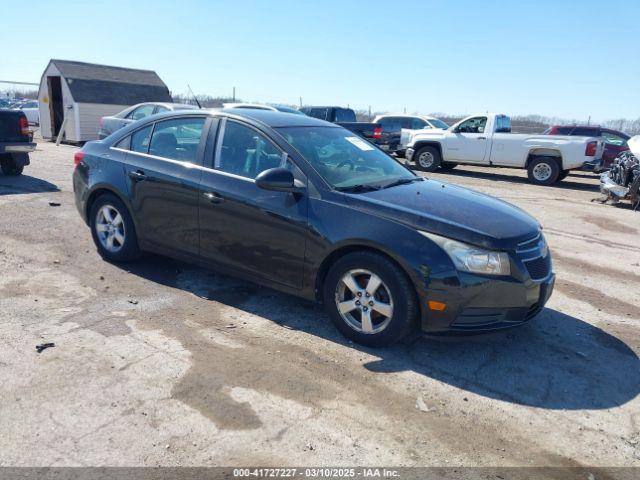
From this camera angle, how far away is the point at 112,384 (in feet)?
10.9

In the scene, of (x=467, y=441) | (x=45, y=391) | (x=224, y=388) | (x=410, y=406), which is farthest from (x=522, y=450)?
(x=45, y=391)

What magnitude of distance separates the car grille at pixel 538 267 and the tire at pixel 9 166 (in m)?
10.6

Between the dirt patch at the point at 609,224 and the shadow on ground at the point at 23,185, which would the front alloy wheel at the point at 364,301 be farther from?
the shadow on ground at the point at 23,185

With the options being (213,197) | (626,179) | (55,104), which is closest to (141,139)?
(213,197)

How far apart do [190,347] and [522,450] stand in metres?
2.33

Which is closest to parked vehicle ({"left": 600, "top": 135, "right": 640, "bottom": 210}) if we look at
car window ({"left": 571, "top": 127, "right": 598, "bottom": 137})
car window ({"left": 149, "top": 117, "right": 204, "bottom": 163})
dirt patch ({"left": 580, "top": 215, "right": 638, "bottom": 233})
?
dirt patch ({"left": 580, "top": 215, "right": 638, "bottom": 233})

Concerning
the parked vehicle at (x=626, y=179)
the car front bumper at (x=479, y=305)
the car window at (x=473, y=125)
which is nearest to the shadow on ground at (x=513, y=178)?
the car window at (x=473, y=125)

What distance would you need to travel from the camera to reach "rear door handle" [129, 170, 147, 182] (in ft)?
16.6

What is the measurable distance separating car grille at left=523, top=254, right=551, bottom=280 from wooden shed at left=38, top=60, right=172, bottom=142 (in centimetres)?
1860

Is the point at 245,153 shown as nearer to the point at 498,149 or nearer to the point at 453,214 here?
the point at 453,214

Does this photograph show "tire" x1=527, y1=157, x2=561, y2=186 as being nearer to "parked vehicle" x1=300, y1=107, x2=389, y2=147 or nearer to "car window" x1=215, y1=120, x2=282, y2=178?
"parked vehicle" x1=300, y1=107, x2=389, y2=147

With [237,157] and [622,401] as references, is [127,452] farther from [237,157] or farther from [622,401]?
[622,401]

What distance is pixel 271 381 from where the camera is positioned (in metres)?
3.46

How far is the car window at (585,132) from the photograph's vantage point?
17984 mm
